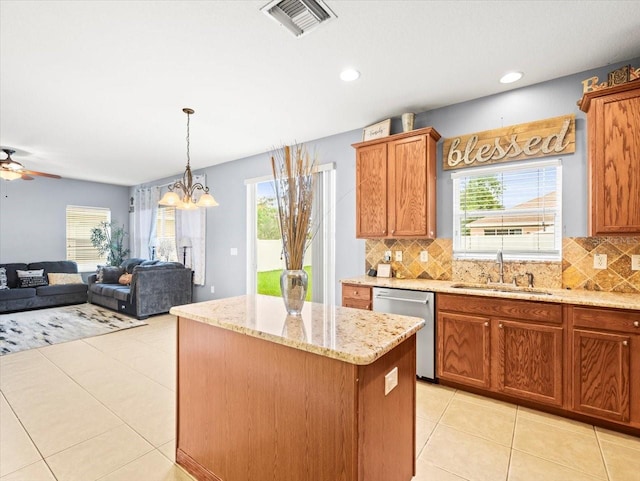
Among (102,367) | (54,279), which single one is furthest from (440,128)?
(54,279)

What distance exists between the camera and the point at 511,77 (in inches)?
110

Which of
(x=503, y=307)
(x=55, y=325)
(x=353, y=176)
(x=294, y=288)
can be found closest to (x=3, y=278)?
(x=55, y=325)

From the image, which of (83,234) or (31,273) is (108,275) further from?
(83,234)

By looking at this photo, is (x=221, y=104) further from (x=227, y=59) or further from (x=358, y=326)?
(x=358, y=326)

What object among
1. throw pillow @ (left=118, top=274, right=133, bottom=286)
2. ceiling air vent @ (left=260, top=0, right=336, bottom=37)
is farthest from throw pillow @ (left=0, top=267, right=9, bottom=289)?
ceiling air vent @ (left=260, top=0, right=336, bottom=37)

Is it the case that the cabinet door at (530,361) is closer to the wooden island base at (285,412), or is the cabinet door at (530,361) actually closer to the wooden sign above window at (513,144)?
the wooden island base at (285,412)

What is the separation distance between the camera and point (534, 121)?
2900mm

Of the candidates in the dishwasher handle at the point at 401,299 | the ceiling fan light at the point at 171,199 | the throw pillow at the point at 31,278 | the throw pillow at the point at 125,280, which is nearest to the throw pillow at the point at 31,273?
the throw pillow at the point at 31,278

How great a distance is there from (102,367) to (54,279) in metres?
4.22

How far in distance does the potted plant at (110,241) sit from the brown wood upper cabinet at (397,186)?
21.9 feet

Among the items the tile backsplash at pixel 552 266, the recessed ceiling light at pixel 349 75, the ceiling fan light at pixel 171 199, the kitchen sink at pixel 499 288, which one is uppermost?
the recessed ceiling light at pixel 349 75

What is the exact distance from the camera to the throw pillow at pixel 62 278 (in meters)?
6.26

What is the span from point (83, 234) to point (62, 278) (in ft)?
4.88

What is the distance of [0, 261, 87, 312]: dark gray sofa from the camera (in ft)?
18.3
